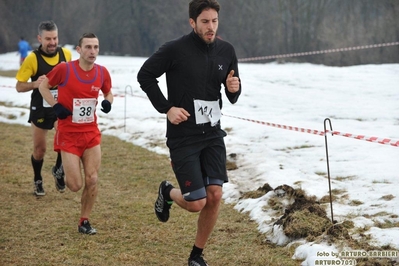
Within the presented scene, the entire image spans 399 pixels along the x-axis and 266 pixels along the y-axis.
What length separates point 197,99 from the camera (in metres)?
4.95

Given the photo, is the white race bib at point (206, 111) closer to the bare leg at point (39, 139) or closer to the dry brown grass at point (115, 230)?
the dry brown grass at point (115, 230)

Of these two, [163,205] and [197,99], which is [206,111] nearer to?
[197,99]

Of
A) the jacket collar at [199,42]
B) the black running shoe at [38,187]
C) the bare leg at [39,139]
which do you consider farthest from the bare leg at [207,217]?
the black running shoe at [38,187]

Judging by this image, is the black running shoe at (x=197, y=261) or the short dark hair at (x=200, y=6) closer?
the short dark hair at (x=200, y=6)

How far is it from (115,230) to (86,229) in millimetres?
338

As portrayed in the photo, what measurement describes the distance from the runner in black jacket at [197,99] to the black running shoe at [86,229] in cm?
167

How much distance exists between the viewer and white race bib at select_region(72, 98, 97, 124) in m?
6.42

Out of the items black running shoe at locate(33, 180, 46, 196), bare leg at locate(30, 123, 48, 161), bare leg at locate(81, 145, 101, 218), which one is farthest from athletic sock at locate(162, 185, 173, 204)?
black running shoe at locate(33, 180, 46, 196)

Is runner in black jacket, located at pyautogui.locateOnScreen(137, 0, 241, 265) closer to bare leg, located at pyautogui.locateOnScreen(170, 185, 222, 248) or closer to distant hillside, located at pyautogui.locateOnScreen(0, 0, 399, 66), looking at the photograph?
bare leg, located at pyautogui.locateOnScreen(170, 185, 222, 248)

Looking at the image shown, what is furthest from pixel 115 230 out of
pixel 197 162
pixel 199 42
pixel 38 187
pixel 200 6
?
pixel 200 6

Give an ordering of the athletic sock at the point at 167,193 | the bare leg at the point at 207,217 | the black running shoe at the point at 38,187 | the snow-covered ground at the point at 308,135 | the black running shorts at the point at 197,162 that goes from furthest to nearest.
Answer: the black running shoe at the point at 38,187, the snow-covered ground at the point at 308,135, the athletic sock at the point at 167,193, the bare leg at the point at 207,217, the black running shorts at the point at 197,162

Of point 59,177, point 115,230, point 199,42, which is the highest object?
point 199,42

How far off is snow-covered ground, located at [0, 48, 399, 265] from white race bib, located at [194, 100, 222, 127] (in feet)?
4.67

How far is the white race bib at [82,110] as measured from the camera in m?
6.42
